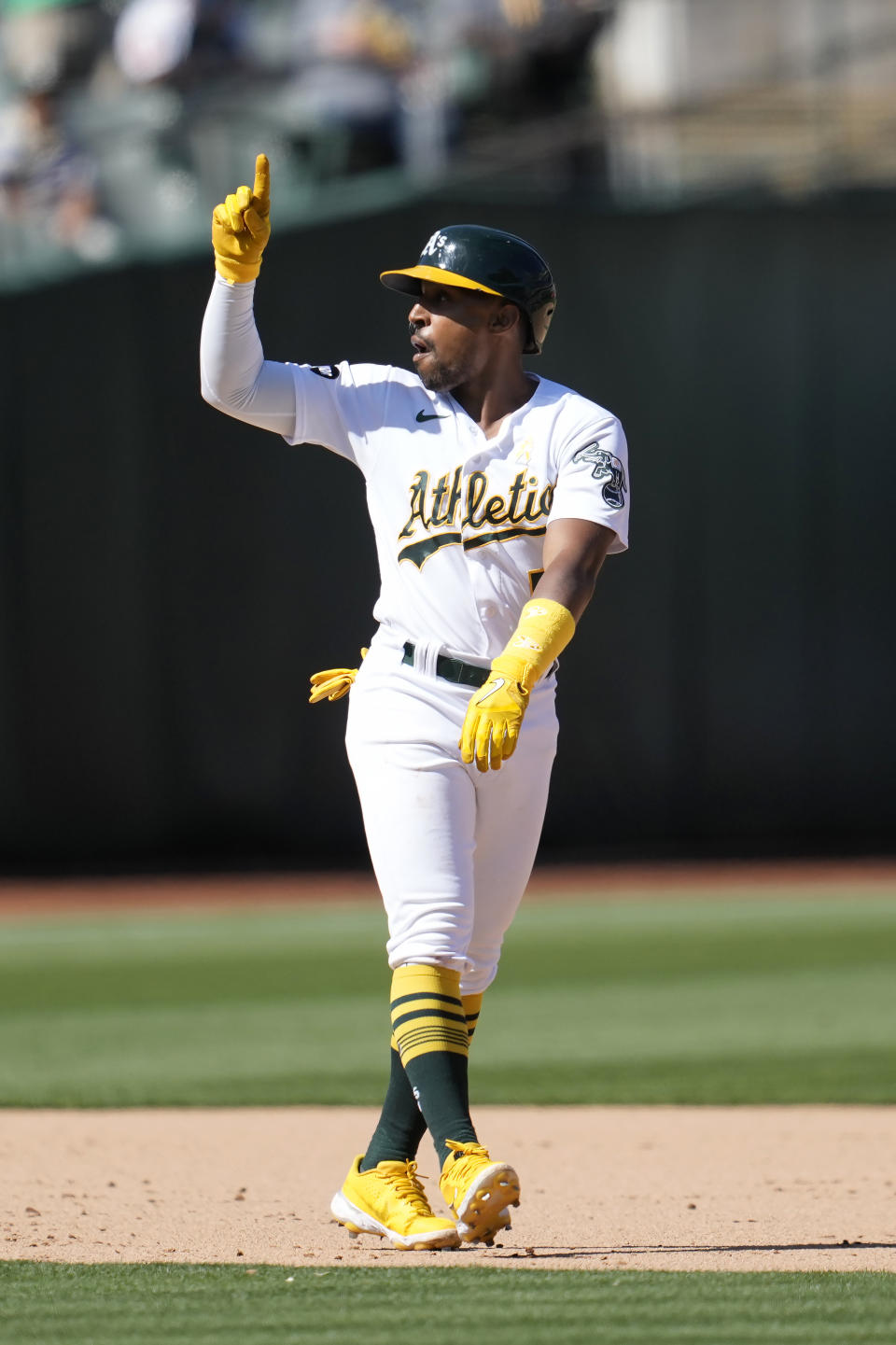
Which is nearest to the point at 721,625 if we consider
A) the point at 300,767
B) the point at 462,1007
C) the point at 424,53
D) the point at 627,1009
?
the point at 300,767

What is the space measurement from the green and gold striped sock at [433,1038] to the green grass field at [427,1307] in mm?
305

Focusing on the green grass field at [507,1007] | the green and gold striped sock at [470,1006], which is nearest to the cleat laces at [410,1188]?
the green and gold striped sock at [470,1006]

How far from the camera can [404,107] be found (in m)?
12.2

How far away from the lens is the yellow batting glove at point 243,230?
3.34 meters

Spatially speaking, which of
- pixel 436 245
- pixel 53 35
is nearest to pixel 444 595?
pixel 436 245

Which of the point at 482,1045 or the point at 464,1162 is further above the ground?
the point at 464,1162

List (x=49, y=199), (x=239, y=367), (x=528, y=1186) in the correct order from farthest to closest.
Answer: (x=49, y=199), (x=528, y=1186), (x=239, y=367)

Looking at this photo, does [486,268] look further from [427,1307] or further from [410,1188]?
[427,1307]

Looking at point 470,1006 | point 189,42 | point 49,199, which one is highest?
point 189,42

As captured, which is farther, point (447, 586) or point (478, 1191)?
point (447, 586)

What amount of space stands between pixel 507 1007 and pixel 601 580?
5.81 m

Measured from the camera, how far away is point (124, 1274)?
3.08 metres

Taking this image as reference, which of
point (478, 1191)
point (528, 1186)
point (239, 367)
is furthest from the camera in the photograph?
point (528, 1186)

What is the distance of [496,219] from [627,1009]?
6.89 m
